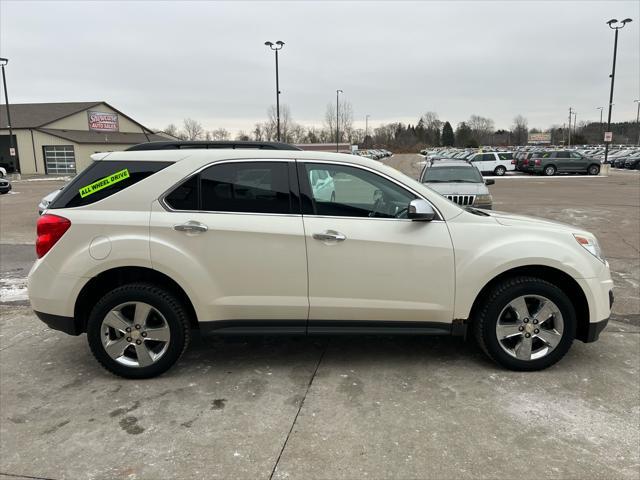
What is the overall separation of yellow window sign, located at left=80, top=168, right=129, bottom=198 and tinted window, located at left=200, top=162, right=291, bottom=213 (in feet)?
1.99

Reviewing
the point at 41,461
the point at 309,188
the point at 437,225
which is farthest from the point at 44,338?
the point at 437,225

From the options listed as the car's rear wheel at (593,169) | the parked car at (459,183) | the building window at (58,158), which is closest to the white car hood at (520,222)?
the parked car at (459,183)

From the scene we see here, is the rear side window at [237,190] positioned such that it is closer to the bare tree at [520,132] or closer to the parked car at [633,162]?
the parked car at [633,162]

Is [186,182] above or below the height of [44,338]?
above

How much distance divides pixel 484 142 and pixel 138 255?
465 feet

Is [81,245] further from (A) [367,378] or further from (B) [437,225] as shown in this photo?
(B) [437,225]

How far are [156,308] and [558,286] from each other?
3145 mm

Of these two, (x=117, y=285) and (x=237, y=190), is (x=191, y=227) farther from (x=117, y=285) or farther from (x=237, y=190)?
(x=117, y=285)

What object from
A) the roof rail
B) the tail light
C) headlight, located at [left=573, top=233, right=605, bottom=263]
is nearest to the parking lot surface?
headlight, located at [left=573, top=233, right=605, bottom=263]

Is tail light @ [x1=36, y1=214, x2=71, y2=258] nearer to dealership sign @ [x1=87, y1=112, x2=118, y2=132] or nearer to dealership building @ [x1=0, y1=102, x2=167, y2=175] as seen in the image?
dealership building @ [x1=0, y1=102, x2=167, y2=175]

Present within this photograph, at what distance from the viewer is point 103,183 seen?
12.6ft

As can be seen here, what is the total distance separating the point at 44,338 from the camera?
4.84 m

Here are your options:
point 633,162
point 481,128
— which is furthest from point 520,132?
point 633,162

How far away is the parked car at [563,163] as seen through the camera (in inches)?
1345
